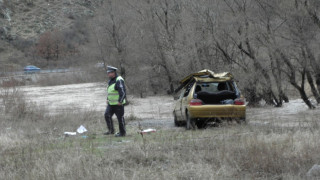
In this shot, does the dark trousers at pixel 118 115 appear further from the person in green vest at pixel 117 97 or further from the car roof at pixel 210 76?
the car roof at pixel 210 76

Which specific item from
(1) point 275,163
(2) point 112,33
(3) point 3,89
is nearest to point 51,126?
(3) point 3,89

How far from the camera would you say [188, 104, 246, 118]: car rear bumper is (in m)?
13.1

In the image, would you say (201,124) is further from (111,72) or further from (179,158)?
(179,158)

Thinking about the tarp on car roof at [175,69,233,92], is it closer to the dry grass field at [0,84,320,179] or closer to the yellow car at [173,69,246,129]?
the yellow car at [173,69,246,129]

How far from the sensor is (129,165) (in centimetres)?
770

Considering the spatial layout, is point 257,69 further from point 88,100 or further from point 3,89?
point 88,100

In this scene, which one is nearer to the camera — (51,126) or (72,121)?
(51,126)

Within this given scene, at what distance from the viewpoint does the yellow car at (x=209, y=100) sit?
13141 mm

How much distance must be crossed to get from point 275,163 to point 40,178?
3.55 meters

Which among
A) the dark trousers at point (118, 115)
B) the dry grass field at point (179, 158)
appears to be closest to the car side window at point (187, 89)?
the dark trousers at point (118, 115)

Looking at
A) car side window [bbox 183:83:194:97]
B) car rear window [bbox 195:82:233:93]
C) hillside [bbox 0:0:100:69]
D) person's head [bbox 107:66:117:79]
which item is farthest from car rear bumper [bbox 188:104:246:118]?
hillside [bbox 0:0:100:69]

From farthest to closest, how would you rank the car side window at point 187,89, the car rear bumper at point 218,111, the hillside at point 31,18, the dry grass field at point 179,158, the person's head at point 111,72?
the hillside at point 31,18 < the car side window at point 187,89 < the car rear bumper at point 218,111 < the person's head at point 111,72 < the dry grass field at point 179,158

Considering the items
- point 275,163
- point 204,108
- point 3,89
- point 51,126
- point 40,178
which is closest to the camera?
point 40,178

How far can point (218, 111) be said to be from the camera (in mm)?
13062
